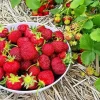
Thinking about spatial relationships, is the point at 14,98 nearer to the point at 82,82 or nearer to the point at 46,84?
the point at 46,84

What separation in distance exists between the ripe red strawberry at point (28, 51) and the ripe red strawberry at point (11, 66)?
35 millimetres

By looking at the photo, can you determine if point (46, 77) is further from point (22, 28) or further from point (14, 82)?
point (22, 28)

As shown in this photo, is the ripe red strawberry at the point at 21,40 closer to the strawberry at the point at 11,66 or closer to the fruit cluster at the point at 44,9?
the strawberry at the point at 11,66

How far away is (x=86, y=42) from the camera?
3.40 ft

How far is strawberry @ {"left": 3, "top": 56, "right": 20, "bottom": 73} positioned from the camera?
3.32 ft

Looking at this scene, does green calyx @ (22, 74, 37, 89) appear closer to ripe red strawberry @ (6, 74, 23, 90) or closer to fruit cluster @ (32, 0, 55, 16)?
ripe red strawberry @ (6, 74, 23, 90)

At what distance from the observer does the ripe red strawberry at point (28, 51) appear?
1.02 metres

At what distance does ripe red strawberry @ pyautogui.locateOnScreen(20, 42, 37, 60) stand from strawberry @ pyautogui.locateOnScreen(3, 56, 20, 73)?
0.11ft

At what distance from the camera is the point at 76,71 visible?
1.15m

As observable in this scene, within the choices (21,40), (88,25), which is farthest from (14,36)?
(88,25)

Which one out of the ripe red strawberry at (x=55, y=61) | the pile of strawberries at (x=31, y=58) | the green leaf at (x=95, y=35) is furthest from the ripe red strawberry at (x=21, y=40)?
the green leaf at (x=95, y=35)

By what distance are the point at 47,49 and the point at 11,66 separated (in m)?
0.13

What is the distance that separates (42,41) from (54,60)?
0.08 metres

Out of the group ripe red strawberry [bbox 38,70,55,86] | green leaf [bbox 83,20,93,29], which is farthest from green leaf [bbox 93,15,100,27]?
ripe red strawberry [bbox 38,70,55,86]
